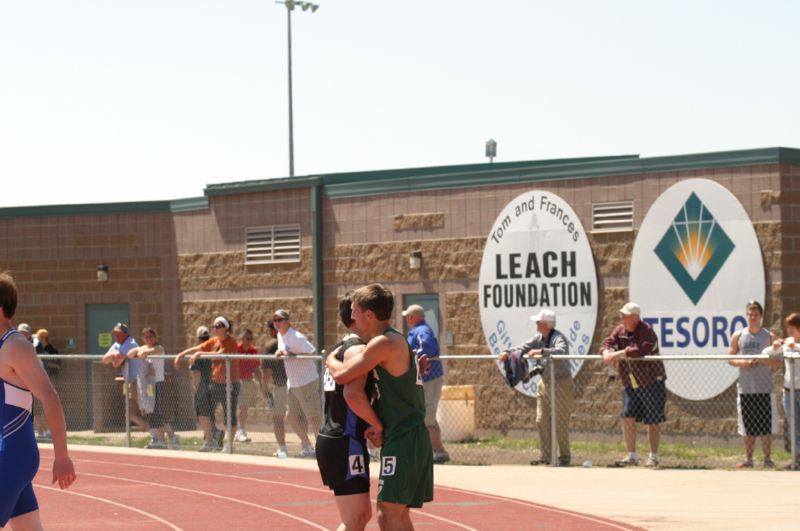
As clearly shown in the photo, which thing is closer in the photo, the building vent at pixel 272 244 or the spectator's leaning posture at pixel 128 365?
the spectator's leaning posture at pixel 128 365

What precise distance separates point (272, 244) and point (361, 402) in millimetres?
18167

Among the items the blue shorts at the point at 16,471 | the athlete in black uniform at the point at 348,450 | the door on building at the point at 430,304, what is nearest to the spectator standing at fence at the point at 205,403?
the door on building at the point at 430,304

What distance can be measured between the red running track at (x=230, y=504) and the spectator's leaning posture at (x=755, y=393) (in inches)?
150

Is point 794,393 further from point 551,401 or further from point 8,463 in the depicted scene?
point 8,463

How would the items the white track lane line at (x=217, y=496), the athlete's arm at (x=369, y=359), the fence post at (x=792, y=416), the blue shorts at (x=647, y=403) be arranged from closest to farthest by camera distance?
1. the athlete's arm at (x=369, y=359)
2. the white track lane line at (x=217, y=496)
3. the fence post at (x=792, y=416)
4. the blue shorts at (x=647, y=403)

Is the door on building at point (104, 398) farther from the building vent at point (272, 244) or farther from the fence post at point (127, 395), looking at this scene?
the building vent at point (272, 244)

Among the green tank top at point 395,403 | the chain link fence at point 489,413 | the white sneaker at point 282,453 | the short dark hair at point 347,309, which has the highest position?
the short dark hair at point 347,309

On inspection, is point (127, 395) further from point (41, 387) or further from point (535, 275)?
point (41, 387)

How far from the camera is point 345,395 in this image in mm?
8945

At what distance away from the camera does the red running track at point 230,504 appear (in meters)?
13.6

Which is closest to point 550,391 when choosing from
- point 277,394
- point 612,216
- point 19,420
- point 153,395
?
point 277,394

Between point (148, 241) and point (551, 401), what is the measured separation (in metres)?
12.6

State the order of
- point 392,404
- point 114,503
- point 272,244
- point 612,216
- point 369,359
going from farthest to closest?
point 272,244 → point 612,216 → point 114,503 → point 392,404 → point 369,359

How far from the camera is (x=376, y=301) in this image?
29.2ft
